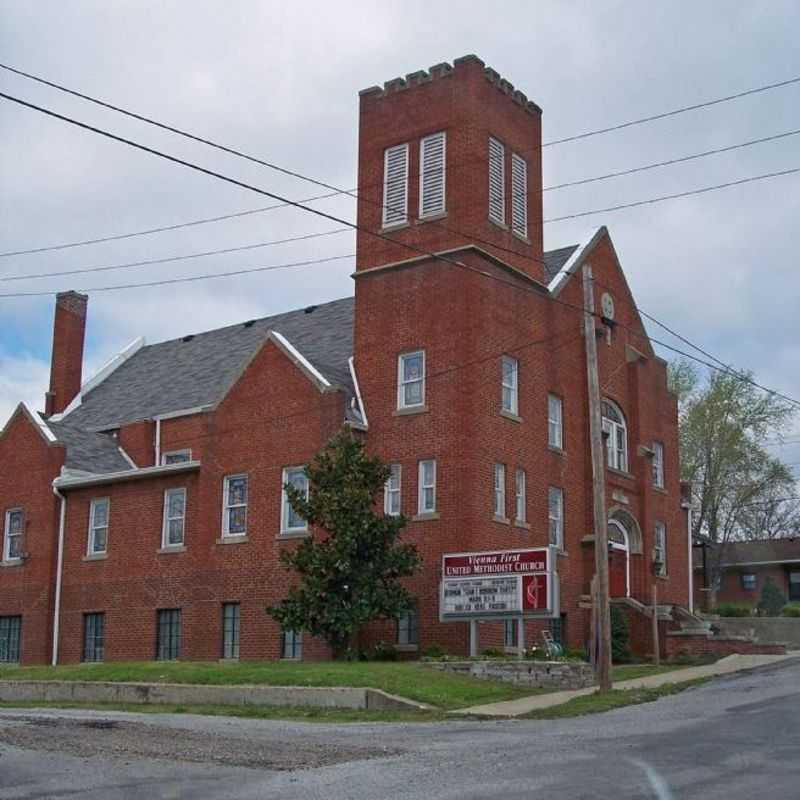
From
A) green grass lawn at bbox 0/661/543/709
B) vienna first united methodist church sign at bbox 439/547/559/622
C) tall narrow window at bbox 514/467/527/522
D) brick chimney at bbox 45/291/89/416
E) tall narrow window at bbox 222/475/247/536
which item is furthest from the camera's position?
brick chimney at bbox 45/291/89/416

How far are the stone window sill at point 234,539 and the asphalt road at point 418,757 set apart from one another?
13455 mm

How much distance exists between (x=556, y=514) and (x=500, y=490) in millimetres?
3431

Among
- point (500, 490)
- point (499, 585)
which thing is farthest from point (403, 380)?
point (499, 585)

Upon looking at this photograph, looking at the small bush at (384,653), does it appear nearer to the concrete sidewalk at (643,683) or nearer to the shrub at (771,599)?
the concrete sidewalk at (643,683)

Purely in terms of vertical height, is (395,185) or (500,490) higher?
(395,185)

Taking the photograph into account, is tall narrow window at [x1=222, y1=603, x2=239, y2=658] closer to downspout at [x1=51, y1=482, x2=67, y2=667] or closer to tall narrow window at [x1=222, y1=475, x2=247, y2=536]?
tall narrow window at [x1=222, y1=475, x2=247, y2=536]

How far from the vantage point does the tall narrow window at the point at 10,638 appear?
38.9 metres

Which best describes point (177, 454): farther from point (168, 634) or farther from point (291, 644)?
point (291, 644)

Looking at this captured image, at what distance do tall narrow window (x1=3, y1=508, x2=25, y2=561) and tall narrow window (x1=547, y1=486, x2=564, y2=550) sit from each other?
16710mm

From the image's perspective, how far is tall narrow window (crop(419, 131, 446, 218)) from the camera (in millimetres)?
32250

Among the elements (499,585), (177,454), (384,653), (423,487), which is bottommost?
(384,653)

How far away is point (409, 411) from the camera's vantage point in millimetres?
31625

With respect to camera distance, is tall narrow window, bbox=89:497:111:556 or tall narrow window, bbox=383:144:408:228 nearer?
tall narrow window, bbox=383:144:408:228

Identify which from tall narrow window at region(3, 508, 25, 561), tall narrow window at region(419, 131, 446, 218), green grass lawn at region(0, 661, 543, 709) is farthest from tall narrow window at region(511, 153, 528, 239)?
tall narrow window at region(3, 508, 25, 561)
